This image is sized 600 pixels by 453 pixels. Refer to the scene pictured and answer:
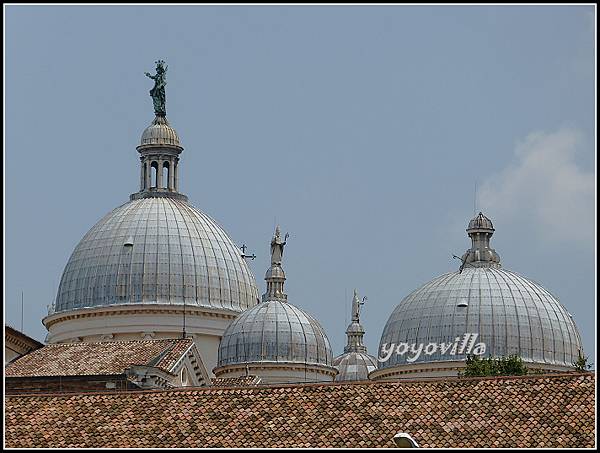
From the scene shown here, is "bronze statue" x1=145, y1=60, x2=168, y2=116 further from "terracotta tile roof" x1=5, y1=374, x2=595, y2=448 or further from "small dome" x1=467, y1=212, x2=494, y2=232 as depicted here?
"terracotta tile roof" x1=5, y1=374, x2=595, y2=448

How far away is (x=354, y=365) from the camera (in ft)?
391

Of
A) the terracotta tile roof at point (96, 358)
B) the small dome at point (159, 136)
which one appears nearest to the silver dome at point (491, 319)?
the small dome at point (159, 136)

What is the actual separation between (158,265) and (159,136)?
7249 mm

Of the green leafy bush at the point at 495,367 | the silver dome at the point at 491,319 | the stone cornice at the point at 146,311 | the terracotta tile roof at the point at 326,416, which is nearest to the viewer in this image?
the terracotta tile roof at the point at 326,416

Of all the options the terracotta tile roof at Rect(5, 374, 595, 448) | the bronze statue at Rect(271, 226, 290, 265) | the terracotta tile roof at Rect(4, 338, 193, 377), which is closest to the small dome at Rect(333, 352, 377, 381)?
Answer: the bronze statue at Rect(271, 226, 290, 265)

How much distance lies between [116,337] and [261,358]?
6.17m

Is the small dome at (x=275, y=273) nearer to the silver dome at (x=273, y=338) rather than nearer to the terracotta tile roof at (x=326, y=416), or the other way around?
the silver dome at (x=273, y=338)

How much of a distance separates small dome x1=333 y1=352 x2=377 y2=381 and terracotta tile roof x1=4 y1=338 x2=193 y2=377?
4238 centimetres

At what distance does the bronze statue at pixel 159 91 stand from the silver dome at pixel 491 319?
14790 mm

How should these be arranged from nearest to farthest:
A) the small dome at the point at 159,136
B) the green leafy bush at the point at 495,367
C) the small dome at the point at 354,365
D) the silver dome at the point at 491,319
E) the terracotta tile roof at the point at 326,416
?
the terracotta tile roof at the point at 326,416 → the green leafy bush at the point at 495,367 → the silver dome at the point at 491,319 → the small dome at the point at 159,136 → the small dome at the point at 354,365

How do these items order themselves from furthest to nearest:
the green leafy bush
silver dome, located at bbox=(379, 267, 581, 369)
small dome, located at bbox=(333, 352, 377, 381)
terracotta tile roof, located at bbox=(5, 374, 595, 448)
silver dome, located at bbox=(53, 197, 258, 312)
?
small dome, located at bbox=(333, 352, 377, 381), silver dome, located at bbox=(53, 197, 258, 312), silver dome, located at bbox=(379, 267, 581, 369), the green leafy bush, terracotta tile roof, located at bbox=(5, 374, 595, 448)

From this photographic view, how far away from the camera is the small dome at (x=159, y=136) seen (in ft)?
341

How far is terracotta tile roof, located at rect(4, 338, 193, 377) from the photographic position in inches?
2662

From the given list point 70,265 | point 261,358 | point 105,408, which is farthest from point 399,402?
point 70,265
